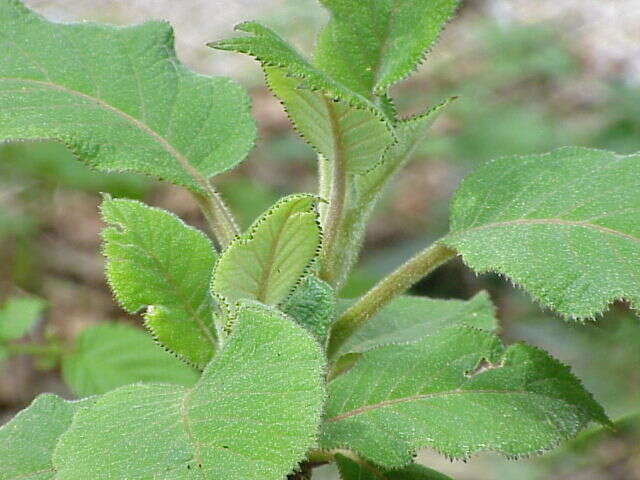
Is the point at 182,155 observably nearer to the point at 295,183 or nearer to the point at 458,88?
the point at 295,183

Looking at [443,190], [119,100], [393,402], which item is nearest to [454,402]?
[393,402]

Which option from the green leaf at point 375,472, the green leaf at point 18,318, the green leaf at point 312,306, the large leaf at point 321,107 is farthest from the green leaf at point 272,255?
the green leaf at point 18,318

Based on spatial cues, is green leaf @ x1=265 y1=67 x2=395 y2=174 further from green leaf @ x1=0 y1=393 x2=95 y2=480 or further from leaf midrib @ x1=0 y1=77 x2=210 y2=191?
green leaf @ x1=0 y1=393 x2=95 y2=480

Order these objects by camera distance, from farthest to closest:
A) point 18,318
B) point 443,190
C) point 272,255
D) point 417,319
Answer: point 443,190 → point 18,318 → point 417,319 → point 272,255

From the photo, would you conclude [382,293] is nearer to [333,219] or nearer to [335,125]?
[333,219]

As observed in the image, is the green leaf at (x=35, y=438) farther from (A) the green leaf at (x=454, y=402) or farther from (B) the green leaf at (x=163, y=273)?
(A) the green leaf at (x=454, y=402)

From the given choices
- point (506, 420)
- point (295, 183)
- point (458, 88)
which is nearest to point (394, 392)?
point (506, 420)
